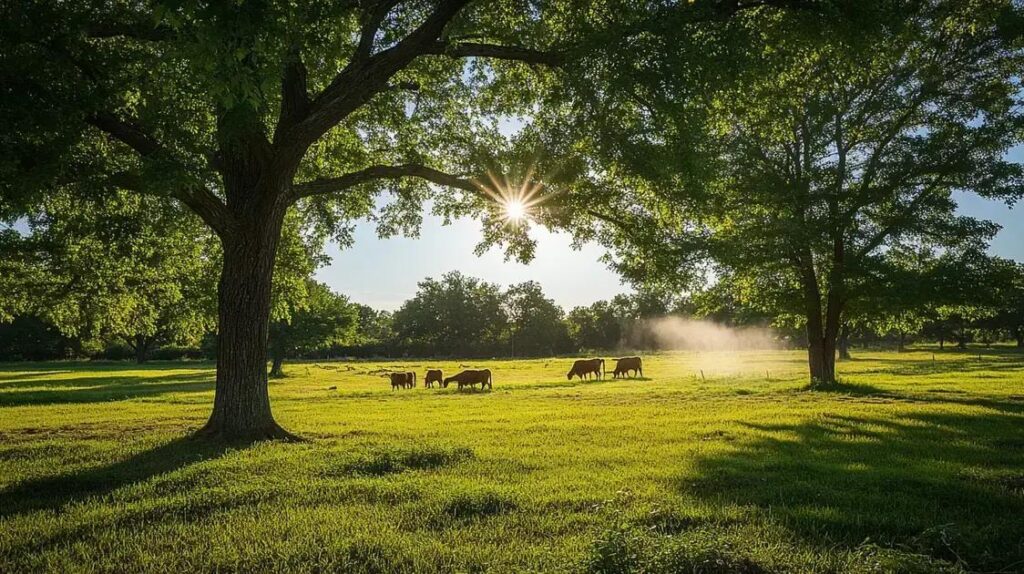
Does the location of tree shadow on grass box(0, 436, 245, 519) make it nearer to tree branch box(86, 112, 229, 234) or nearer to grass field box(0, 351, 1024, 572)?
grass field box(0, 351, 1024, 572)

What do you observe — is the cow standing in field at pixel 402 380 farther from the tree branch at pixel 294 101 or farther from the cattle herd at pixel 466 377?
the tree branch at pixel 294 101

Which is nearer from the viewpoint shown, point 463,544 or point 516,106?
point 463,544

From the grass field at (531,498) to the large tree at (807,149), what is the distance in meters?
5.12

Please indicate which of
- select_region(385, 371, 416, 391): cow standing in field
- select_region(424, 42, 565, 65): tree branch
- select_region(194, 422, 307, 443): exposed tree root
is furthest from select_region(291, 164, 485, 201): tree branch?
select_region(385, 371, 416, 391): cow standing in field

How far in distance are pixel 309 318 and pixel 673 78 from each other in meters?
45.3

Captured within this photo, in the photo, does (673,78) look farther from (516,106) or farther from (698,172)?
(516,106)

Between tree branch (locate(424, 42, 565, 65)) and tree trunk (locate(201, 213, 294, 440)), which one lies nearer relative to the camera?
tree trunk (locate(201, 213, 294, 440))

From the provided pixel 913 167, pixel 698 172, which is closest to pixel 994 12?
pixel 913 167

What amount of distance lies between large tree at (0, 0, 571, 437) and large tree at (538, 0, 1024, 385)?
318cm

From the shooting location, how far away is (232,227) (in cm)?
1167

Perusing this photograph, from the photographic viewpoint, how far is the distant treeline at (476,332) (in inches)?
3017

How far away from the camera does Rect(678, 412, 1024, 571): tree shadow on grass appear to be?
4977mm

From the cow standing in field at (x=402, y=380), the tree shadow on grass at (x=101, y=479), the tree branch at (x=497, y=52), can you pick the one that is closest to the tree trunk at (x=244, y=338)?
the tree shadow on grass at (x=101, y=479)

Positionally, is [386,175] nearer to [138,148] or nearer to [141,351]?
[138,148]
